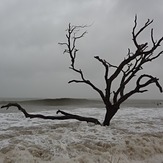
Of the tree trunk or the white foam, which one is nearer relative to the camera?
the white foam

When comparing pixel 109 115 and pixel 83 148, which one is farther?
pixel 109 115

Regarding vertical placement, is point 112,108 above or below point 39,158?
above

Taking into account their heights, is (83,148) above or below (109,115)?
below

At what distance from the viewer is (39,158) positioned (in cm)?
648

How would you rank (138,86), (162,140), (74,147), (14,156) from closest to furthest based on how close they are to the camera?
(14,156) < (74,147) < (162,140) < (138,86)

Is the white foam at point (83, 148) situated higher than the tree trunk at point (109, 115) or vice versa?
the tree trunk at point (109, 115)

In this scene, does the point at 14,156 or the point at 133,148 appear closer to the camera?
the point at 14,156

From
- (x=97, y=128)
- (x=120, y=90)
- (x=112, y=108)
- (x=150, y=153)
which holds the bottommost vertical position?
(x=150, y=153)

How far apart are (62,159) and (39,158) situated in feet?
1.80

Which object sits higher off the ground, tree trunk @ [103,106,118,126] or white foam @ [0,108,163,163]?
tree trunk @ [103,106,118,126]

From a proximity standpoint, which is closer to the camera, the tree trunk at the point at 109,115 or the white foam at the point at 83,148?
the white foam at the point at 83,148

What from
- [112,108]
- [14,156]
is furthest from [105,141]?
[112,108]

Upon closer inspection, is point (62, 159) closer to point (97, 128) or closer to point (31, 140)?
point (31, 140)

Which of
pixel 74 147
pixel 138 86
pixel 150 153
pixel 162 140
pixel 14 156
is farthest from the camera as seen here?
pixel 138 86
